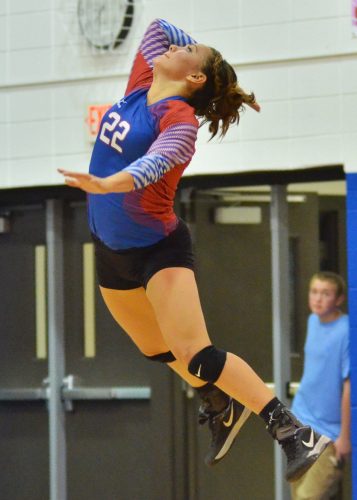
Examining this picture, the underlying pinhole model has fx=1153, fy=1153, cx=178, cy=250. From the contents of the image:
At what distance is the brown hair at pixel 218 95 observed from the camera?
3943 mm

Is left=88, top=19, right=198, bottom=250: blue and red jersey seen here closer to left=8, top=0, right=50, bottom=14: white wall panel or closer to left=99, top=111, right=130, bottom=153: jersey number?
left=99, top=111, right=130, bottom=153: jersey number

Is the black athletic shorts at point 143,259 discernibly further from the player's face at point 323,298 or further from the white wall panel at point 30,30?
the white wall panel at point 30,30

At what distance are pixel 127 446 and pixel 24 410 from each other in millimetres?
679

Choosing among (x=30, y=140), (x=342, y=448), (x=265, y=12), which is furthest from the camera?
(x=30, y=140)

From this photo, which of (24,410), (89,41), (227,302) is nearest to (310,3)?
(89,41)

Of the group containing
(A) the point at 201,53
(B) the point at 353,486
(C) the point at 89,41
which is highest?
(C) the point at 89,41

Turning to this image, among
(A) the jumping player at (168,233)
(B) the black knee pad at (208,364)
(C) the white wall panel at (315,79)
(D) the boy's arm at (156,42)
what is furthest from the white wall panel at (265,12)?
(B) the black knee pad at (208,364)

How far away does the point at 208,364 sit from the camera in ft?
12.7

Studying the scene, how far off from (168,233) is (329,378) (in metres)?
1.95

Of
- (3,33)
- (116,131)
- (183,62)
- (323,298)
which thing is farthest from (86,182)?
(3,33)

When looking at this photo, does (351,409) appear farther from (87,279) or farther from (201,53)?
(201,53)

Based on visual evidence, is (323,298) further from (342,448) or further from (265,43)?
(265,43)

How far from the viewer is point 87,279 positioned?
21.7 ft

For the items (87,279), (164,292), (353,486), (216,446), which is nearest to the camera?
(164,292)
